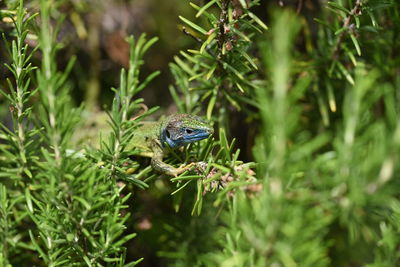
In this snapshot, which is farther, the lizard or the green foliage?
the lizard

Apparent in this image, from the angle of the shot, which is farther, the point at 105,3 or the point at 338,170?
the point at 105,3

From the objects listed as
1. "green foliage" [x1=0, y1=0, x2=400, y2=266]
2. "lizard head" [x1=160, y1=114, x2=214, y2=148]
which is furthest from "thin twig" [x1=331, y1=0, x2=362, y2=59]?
"lizard head" [x1=160, y1=114, x2=214, y2=148]

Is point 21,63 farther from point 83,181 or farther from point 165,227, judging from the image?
point 165,227

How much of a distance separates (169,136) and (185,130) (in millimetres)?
144

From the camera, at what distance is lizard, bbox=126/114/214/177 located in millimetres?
1182

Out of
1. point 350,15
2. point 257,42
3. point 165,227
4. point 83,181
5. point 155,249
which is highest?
point 350,15

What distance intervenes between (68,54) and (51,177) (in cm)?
122

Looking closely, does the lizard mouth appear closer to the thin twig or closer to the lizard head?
the lizard head

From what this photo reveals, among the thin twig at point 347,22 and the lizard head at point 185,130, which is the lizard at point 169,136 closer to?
the lizard head at point 185,130

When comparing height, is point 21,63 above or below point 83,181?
above

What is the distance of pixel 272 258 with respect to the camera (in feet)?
2.09

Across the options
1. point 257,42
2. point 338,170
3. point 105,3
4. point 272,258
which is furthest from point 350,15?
point 105,3

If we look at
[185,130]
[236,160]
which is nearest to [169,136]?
[185,130]

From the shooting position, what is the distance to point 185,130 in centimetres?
122
